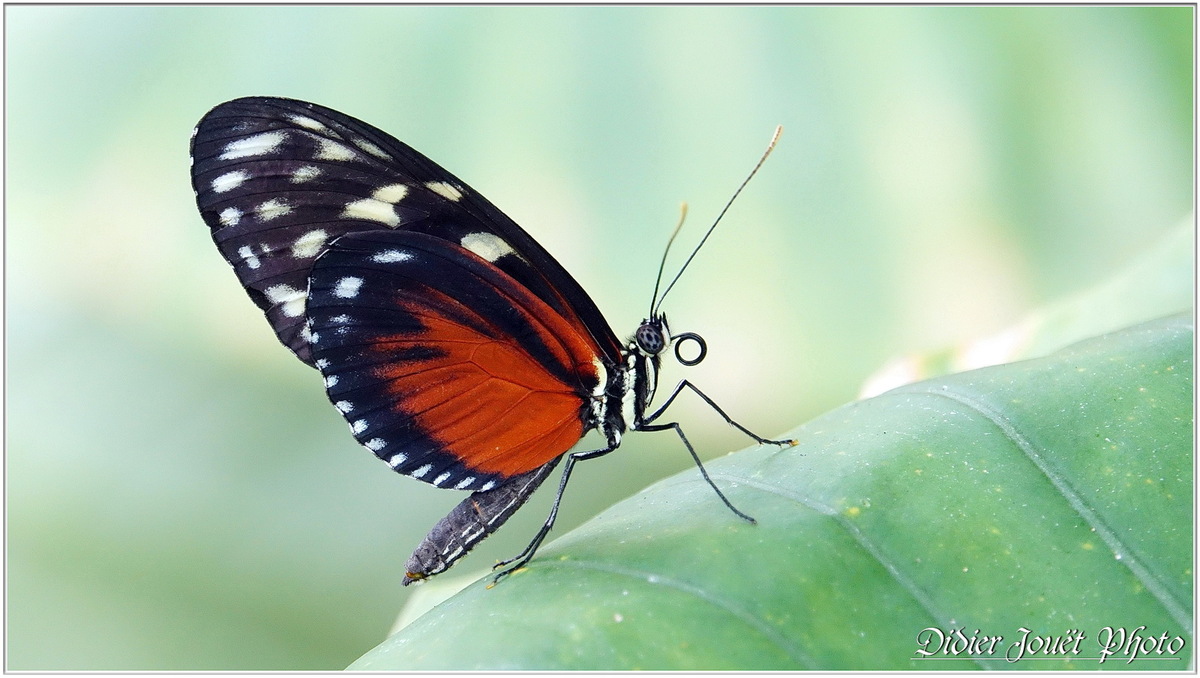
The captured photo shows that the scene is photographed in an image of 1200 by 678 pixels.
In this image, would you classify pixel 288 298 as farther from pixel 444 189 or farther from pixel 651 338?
pixel 651 338

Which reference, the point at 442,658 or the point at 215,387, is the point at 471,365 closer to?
the point at 442,658

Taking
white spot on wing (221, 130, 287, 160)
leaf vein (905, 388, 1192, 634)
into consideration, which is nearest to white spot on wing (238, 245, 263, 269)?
white spot on wing (221, 130, 287, 160)

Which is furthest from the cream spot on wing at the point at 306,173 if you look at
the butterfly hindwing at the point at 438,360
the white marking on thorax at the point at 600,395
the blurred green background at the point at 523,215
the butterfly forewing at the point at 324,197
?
the blurred green background at the point at 523,215

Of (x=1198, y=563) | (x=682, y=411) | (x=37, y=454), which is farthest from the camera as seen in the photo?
(x=37, y=454)

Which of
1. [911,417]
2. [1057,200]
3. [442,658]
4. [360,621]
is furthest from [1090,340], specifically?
[360,621]

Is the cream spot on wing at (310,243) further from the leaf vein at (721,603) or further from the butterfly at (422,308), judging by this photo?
the leaf vein at (721,603)

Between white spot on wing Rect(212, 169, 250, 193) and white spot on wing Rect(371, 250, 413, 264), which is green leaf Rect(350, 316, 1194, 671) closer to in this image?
white spot on wing Rect(371, 250, 413, 264)

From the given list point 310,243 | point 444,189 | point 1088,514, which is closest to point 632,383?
point 444,189
